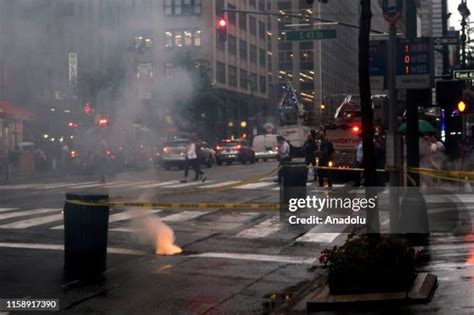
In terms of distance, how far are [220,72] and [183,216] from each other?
16.5 meters

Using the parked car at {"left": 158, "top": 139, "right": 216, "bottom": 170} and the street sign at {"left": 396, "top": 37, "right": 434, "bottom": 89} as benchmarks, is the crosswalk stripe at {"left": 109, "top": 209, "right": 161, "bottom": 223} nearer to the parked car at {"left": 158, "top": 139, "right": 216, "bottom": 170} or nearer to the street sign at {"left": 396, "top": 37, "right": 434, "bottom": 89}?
the street sign at {"left": 396, "top": 37, "right": 434, "bottom": 89}

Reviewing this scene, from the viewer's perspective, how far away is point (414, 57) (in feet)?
38.5

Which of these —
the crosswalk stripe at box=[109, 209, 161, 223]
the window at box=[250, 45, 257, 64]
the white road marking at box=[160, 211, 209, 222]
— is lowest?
the white road marking at box=[160, 211, 209, 222]

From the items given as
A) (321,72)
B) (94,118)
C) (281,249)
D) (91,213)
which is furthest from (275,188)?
(321,72)

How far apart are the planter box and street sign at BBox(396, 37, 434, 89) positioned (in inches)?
168

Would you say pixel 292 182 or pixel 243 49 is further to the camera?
pixel 243 49

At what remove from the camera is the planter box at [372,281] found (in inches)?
308

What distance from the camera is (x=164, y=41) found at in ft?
57.6

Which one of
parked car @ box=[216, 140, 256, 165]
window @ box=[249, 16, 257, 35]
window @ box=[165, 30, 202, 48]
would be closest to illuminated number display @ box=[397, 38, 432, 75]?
window @ box=[165, 30, 202, 48]

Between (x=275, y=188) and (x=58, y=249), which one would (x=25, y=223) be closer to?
(x=58, y=249)

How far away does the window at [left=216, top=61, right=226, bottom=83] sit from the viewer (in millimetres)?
29902

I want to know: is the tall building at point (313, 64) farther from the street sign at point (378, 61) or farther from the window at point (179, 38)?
the street sign at point (378, 61)

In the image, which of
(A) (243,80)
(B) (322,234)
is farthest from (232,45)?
(B) (322,234)

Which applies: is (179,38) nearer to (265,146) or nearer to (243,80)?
(243,80)
